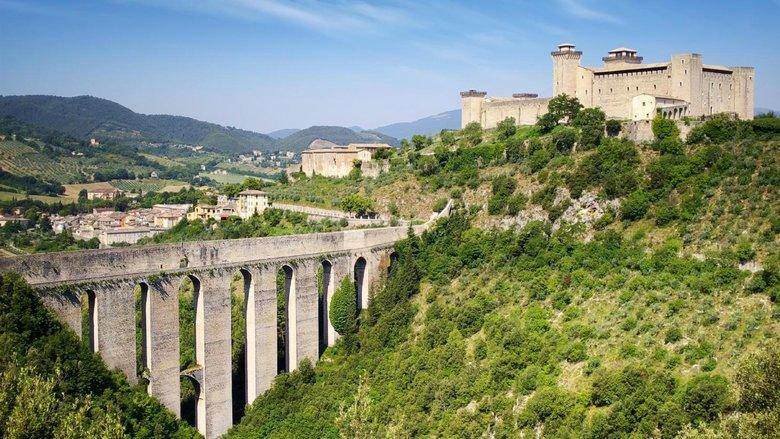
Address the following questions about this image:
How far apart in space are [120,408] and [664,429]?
16933mm

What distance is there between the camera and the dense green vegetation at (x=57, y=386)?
18922mm

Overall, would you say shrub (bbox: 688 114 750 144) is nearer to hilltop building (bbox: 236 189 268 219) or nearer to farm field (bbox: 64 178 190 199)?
hilltop building (bbox: 236 189 268 219)

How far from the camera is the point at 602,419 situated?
21.9 meters

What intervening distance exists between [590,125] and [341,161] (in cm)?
2359

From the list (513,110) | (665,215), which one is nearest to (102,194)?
(513,110)

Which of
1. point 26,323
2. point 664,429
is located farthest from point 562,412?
point 26,323

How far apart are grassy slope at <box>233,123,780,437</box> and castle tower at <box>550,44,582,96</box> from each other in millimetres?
12312

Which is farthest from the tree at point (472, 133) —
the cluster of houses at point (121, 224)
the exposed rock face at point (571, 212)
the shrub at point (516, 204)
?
the cluster of houses at point (121, 224)

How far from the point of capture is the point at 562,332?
2700cm

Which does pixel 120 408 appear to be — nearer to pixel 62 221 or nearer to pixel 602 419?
pixel 602 419

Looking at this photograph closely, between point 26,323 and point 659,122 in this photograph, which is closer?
point 26,323

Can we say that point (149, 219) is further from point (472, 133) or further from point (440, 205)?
point (440, 205)

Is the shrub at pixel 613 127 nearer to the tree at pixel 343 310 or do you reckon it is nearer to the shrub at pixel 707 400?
the tree at pixel 343 310

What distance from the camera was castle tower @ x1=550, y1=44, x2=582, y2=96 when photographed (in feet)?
150
